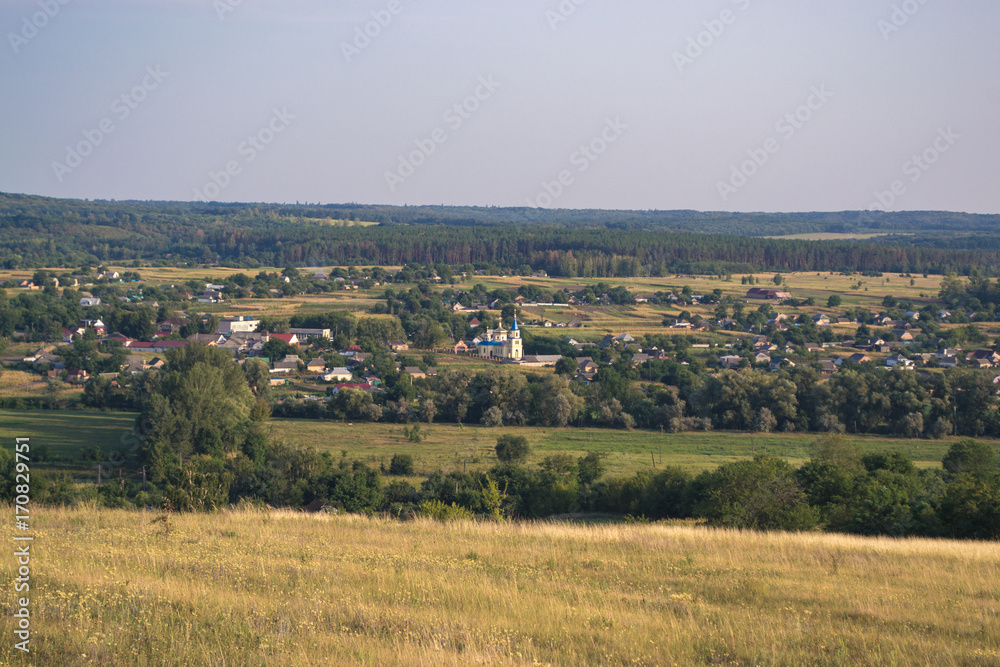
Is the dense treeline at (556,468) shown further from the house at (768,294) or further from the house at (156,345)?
the house at (768,294)

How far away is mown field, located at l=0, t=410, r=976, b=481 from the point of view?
1080 inches

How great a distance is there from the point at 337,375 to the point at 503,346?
12681 millimetres

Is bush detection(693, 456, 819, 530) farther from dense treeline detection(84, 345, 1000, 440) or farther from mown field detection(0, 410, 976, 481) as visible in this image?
dense treeline detection(84, 345, 1000, 440)

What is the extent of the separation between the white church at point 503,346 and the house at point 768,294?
3639cm

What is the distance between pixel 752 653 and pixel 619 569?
113 inches

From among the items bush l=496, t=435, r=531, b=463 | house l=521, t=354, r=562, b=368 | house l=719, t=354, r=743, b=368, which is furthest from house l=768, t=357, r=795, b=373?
bush l=496, t=435, r=531, b=463

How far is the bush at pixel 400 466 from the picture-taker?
2577 cm

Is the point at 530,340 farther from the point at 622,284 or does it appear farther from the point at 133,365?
the point at 622,284

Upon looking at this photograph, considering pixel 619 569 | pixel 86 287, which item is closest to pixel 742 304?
pixel 86 287

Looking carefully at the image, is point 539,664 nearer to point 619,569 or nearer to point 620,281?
point 619,569

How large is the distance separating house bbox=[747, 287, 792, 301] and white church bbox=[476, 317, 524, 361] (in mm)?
36387

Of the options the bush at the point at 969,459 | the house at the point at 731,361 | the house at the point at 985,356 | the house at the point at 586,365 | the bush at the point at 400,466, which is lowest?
the house at the point at 586,365

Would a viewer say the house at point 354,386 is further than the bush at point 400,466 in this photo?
Yes

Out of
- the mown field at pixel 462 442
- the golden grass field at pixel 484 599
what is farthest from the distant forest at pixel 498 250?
the golden grass field at pixel 484 599
